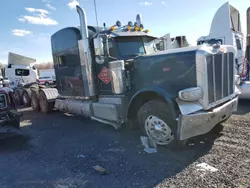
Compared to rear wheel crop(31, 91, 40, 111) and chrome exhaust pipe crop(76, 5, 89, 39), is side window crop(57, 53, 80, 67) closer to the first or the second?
chrome exhaust pipe crop(76, 5, 89, 39)

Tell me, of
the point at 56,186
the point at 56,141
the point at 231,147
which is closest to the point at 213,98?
the point at 231,147

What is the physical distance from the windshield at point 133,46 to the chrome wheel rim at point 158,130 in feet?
5.79

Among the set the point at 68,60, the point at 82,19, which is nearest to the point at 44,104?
the point at 68,60

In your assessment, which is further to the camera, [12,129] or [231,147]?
[12,129]

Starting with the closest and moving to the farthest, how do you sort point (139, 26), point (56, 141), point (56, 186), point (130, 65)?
point (56, 186) < point (130, 65) < point (56, 141) < point (139, 26)

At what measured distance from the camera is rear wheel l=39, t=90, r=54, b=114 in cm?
830

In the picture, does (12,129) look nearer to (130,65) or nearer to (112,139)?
(112,139)

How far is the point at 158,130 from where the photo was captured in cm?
392

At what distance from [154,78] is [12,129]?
3432 mm

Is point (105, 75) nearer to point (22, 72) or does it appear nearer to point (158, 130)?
point (158, 130)

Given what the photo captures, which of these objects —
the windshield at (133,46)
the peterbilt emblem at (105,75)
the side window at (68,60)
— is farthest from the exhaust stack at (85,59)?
the windshield at (133,46)

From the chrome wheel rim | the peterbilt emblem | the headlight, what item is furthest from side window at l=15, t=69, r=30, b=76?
the headlight

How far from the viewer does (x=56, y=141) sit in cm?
501

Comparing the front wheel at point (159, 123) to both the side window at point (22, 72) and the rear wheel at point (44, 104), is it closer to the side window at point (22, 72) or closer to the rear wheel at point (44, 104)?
the rear wheel at point (44, 104)
